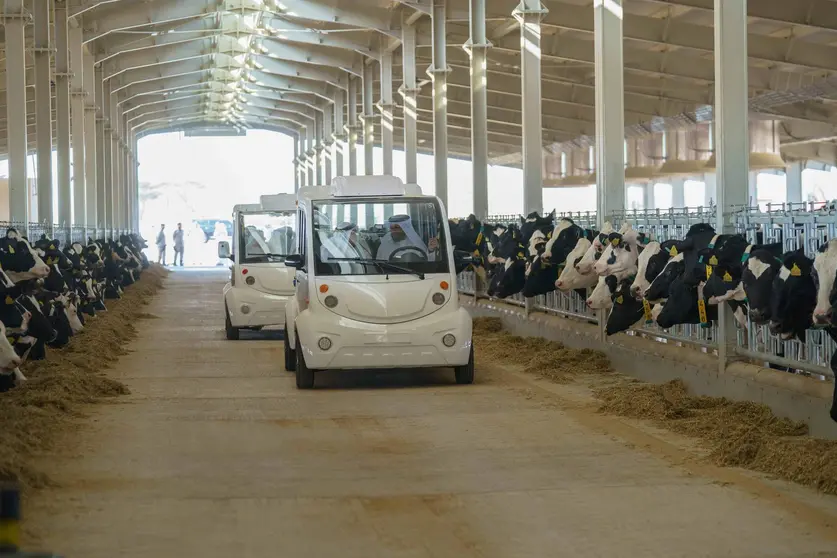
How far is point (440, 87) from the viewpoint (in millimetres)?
30391

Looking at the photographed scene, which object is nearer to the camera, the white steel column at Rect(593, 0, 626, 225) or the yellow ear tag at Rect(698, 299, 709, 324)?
the yellow ear tag at Rect(698, 299, 709, 324)

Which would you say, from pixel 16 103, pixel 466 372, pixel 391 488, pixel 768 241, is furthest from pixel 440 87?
pixel 391 488

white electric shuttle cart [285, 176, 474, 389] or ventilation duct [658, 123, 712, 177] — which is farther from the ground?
ventilation duct [658, 123, 712, 177]

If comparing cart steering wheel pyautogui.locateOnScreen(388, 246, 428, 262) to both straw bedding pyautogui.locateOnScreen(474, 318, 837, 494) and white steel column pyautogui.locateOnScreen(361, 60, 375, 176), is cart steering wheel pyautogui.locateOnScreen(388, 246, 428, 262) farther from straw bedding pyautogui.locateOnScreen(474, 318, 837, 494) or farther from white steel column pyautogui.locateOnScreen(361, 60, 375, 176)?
white steel column pyautogui.locateOnScreen(361, 60, 375, 176)

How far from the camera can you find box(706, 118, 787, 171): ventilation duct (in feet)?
140

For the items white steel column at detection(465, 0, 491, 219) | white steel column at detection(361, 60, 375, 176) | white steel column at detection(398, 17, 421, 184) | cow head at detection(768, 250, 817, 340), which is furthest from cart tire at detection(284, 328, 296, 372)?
white steel column at detection(361, 60, 375, 176)

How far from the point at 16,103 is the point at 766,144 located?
26.7 meters

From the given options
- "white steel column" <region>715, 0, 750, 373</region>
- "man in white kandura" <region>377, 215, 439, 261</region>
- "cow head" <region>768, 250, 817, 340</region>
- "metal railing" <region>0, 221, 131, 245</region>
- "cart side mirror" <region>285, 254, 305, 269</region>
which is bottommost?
"cow head" <region>768, 250, 817, 340</region>

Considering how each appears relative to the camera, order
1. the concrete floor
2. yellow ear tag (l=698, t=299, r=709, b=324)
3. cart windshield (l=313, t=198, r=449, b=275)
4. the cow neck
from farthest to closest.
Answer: cart windshield (l=313, t=198, r=449, b=275)
yellow ear tag (l=698, t=299, r=709, b=324)
the cow neck
the concrete floor

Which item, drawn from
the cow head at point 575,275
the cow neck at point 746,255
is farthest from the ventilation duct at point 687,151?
the cow neck at point 746,255

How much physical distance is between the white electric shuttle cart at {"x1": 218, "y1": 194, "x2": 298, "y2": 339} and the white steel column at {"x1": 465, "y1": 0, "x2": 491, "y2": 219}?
24.6ft

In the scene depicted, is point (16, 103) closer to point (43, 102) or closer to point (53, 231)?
point (53, 231)

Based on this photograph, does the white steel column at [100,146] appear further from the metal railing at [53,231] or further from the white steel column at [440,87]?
the white steel column at [440,87]

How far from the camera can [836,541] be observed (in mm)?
6324
